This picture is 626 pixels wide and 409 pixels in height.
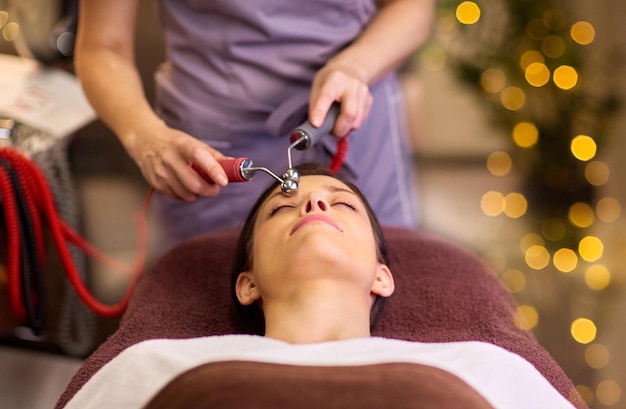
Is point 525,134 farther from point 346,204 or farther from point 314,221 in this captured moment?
point 314,221

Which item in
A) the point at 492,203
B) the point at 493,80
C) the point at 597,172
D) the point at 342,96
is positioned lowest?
the point at 492,203

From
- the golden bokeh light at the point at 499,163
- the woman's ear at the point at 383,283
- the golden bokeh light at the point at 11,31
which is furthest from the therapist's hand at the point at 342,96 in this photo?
the golden bokeh light at the point at 499,163

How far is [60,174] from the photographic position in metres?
1.60

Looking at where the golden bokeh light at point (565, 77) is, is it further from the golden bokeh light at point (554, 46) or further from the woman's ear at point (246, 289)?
the woman's ear at point (246, 289)

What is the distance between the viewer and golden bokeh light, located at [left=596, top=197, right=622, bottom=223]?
2592 millimetres

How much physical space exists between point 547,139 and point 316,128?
5.38ft

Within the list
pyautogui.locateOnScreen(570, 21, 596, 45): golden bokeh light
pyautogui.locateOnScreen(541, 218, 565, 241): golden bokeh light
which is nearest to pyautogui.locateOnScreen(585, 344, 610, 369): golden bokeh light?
pyautogui.locateOnScreen(541, 218, 565, 241): golden bokeh light

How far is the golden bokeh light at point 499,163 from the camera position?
3053 millimetres

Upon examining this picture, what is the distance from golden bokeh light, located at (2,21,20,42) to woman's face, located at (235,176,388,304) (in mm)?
1203

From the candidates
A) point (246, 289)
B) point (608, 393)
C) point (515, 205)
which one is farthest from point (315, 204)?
point (515, 205)

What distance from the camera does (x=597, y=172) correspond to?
266 centimetres

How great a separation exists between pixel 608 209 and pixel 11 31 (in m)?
1.94

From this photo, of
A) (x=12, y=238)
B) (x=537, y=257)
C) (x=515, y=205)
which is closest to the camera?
(x=12, y=238)

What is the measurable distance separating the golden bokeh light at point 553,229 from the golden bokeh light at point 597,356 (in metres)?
0.40
